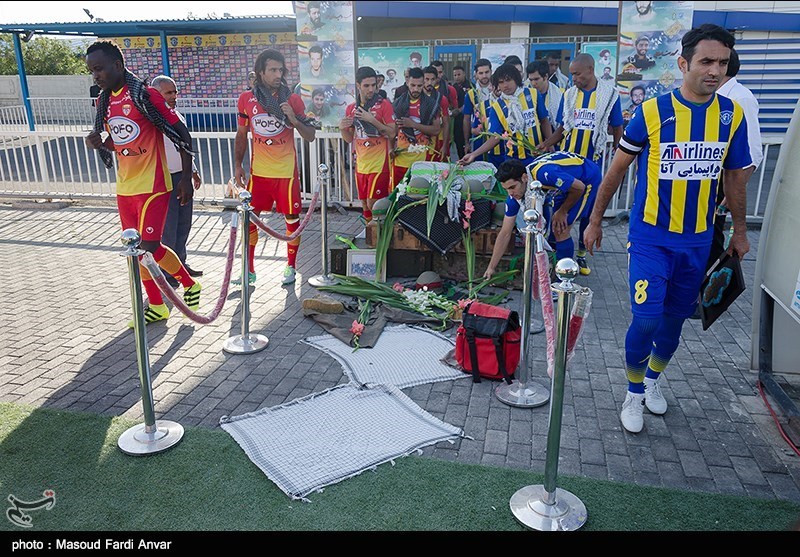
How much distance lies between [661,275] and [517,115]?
416cm

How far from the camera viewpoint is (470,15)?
19.6 meters

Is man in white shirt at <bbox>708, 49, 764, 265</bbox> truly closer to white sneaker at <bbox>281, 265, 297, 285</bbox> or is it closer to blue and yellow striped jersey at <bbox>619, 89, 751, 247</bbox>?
blue and yellow striped jersey at <bbox>619, 89, 751, 247</bbox>

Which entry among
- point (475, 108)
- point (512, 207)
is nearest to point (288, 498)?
point (512, 207)

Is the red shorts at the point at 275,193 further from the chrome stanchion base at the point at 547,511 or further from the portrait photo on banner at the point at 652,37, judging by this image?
the portrait photo on banner at the point at 652,37

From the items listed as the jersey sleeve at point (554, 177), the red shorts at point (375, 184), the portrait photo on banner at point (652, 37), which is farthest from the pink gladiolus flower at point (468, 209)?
the portrait photo on banner at point (652, 37)

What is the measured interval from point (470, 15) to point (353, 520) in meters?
19.3

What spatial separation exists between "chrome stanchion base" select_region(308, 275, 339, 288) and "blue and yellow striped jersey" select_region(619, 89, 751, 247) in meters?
3.58

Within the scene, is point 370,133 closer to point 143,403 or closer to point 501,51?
point 143,403

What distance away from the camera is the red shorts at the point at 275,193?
20.6 ft

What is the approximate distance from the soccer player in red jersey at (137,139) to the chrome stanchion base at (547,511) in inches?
145

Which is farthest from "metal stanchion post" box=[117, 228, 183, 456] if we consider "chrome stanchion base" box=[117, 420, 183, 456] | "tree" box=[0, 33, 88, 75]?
"tree" box=[0, 33, 88, 75]

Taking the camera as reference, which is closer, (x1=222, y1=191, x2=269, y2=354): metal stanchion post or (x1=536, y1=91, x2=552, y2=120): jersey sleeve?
(x1=222, y1=191, x2=269, y2=354): metal stanchion post

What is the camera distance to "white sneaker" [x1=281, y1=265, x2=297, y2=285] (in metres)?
6.53
